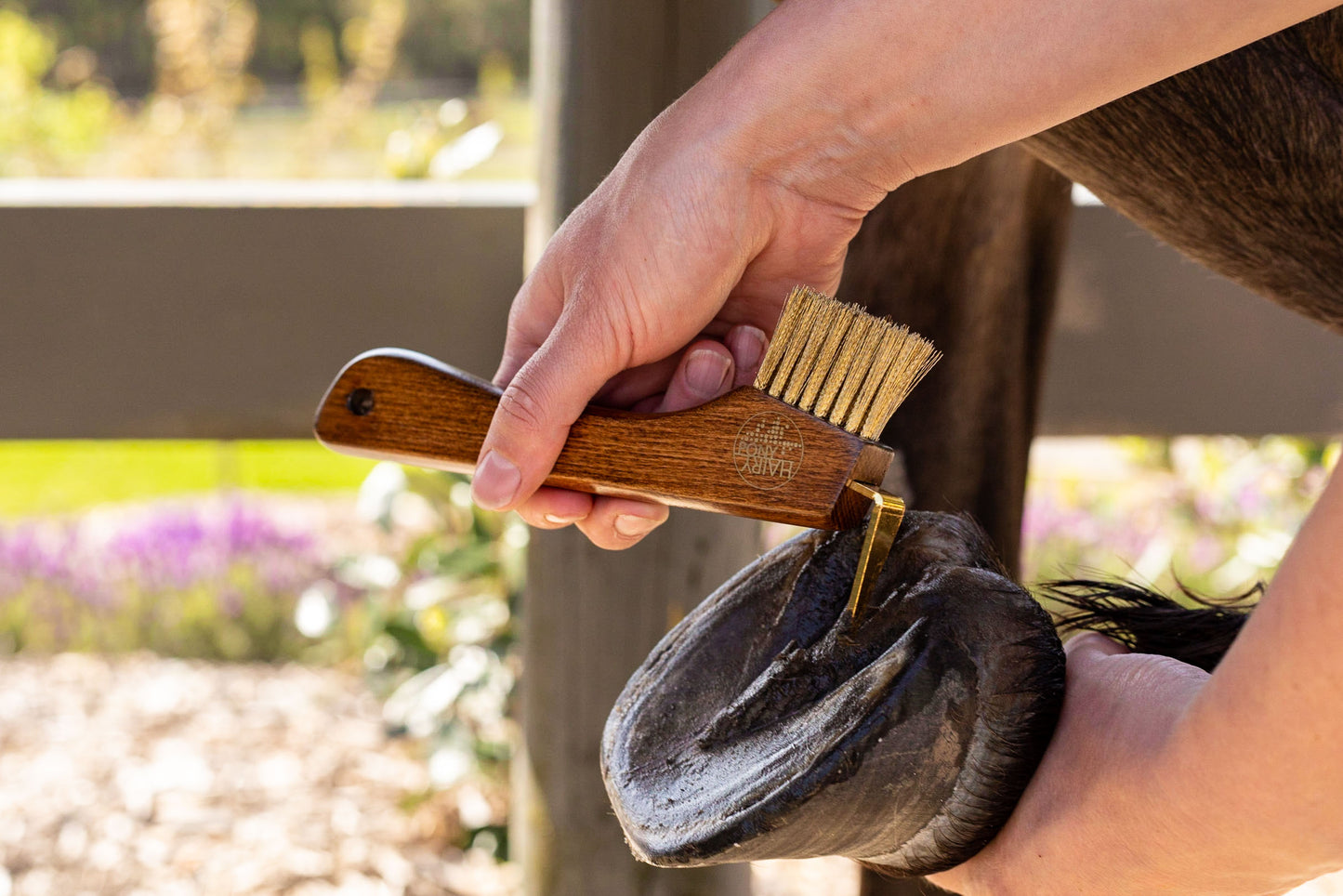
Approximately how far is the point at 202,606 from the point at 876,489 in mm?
2091

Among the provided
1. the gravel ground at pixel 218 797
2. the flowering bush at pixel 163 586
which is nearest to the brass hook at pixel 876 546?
the gravel ground at pixel 218 797

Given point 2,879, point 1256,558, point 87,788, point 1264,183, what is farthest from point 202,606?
point 1264,183

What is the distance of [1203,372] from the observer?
1.38 m

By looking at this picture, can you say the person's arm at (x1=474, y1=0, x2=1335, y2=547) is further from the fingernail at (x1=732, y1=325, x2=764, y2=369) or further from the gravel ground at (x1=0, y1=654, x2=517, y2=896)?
the gravel ground at (x1=0, y1=654, x2=517, y2=896)

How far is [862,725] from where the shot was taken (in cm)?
49

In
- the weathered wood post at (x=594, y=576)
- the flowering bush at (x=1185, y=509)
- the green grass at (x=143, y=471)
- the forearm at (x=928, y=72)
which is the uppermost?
the forearm at (x=928, y=72)

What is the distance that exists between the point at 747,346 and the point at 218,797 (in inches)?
60.7

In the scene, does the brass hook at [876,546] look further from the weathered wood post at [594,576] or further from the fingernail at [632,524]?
the weathered wood post at [594,576]

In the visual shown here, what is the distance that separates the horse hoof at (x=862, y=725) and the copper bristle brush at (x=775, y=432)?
4cm

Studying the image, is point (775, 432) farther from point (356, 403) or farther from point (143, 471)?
point (143, 471)

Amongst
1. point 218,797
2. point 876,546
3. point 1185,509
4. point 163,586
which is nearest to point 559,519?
point 876,546

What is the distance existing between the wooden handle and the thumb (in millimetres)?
17

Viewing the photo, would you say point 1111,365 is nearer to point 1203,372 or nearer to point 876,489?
point 1203,372

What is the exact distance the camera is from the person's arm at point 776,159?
478 millimetres
